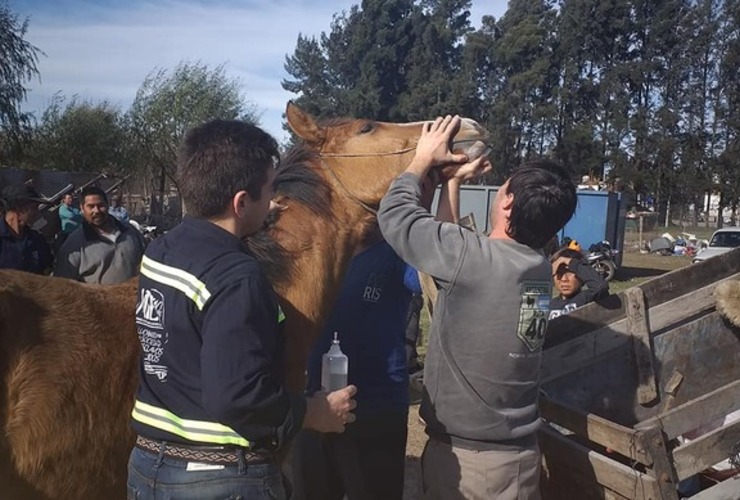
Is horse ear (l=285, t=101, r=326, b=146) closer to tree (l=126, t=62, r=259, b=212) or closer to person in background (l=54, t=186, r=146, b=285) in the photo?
person in background (l=54, t=186, r=146, b=285)

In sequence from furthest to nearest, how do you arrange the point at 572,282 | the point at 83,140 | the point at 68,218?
1. the point at 83,140
2. the point at 68,218
3. the point at 572,282

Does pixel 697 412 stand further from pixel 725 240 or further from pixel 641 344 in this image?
pixel 725 240

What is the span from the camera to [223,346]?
146 cm

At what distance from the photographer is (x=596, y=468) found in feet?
8.46

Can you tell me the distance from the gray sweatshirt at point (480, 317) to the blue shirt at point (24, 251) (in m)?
4.11

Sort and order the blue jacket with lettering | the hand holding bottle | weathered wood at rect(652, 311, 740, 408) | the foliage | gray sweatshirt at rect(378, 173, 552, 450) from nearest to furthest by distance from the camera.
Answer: the blue jacket with lettering → the hand holding bottle → gray sweatshirt at rect(378, 173, 552, 450) → weathered wood at rect(652, 311, 740, 408) → the foliage

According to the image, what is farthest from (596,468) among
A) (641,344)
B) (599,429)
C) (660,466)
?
(641,344)

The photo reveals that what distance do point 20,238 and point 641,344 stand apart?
4.71m

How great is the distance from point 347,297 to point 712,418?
1587mm

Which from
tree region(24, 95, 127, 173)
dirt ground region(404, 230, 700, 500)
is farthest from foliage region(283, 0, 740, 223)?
tree region(24, 95, 127, 173)

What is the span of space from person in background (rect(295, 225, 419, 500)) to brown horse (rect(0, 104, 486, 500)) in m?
0.27

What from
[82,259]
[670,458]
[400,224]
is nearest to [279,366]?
[400,224]

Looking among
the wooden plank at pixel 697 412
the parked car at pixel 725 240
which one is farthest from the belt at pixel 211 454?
the parked car at pixel 725 240

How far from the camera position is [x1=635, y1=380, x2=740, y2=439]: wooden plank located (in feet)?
8.50
